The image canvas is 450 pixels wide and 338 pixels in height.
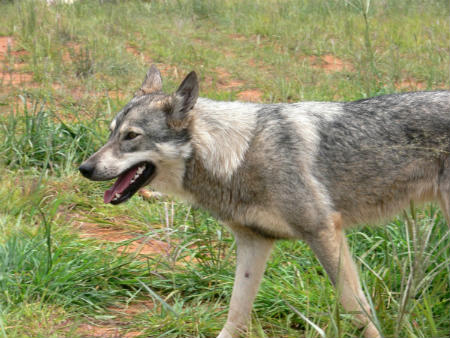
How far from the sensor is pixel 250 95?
25.0 feet

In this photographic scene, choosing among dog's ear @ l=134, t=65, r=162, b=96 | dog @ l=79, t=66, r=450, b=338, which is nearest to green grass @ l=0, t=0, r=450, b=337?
dog @ l=79, t=66, r=450, b=338

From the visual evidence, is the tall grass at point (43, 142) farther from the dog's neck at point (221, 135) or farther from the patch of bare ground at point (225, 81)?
the patch of bare ground at point (225, 81)

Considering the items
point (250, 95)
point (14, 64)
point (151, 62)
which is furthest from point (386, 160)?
point (14, 64)

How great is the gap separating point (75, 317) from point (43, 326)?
0.25 meters

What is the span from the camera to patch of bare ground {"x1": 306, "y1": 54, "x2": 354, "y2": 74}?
8.61m

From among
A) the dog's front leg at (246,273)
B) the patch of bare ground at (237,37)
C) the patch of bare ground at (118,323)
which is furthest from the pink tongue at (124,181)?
the patch of bare ground at (237,37)

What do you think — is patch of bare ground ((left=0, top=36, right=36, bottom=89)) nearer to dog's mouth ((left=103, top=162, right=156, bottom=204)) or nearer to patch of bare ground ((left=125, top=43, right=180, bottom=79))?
patch of bare ground ((left=125, top=43, right=180, bottom=79))

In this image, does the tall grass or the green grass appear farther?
the tall grass

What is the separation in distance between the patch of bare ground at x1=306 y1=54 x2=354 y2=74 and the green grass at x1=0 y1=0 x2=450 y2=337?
0.05 meters

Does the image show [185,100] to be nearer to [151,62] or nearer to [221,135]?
[221,135]

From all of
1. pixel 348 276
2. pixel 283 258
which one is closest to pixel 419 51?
pixel 283 258

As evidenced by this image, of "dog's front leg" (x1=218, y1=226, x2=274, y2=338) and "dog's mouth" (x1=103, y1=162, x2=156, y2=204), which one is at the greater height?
"dog's mouth" (x1=103, y1=162, x2=156, y2=204)

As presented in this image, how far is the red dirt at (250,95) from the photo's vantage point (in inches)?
291

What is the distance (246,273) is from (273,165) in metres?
0.66
